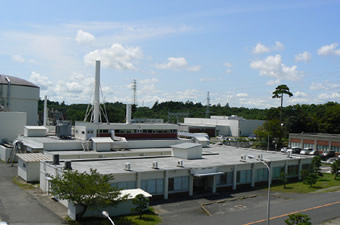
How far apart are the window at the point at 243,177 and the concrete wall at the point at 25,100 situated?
63129mm

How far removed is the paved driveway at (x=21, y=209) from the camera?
90.2 feet

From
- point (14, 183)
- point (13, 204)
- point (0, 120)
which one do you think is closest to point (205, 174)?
point (13, 204)

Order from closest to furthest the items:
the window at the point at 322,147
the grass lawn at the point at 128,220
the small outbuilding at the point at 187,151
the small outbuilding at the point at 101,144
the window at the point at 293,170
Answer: the grass lawn at the point at 128,220 → the small outbuilding at the point at 187,151 → the window at the point at 293,170 → the small outbuilding at the point at 101,144 → the window at the point at 322,147

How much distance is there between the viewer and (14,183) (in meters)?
41.3

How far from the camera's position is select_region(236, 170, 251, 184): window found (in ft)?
137

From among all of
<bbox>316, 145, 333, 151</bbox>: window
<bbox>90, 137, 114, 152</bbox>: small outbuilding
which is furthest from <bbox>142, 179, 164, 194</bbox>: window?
<bbox>316, 145, 333, 151</bbox>: window

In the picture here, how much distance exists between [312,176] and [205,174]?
1589cm

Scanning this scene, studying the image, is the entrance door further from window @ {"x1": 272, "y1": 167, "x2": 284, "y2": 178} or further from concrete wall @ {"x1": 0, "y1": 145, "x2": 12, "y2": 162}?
concrete wall @ {"x1": 0, "y1": 145, "x2": 12, "y2": 162}

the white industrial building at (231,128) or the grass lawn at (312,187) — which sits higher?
the white industrial building at (231,128)

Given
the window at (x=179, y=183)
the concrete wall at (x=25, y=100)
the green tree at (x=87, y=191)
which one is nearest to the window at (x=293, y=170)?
the window at (x=179, y=183)

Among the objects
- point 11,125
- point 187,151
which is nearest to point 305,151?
point 187,151

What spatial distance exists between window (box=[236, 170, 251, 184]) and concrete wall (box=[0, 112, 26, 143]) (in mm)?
48446

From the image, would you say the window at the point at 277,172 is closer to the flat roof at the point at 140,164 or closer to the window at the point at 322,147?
the flat roof at the point at 140,164

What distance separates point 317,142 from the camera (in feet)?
263
